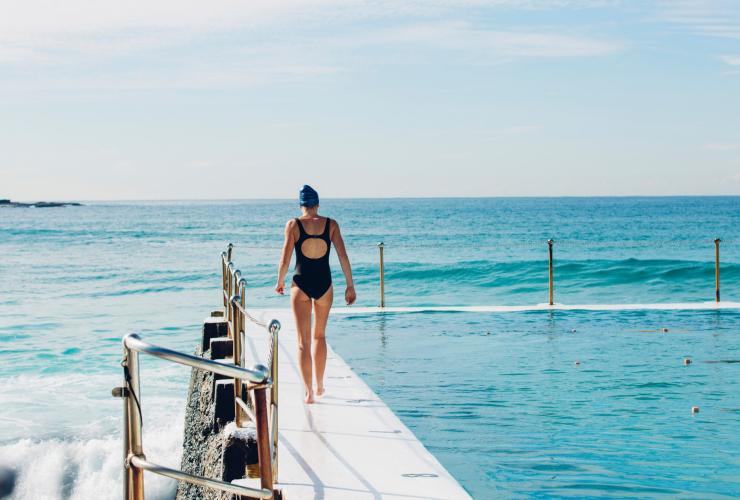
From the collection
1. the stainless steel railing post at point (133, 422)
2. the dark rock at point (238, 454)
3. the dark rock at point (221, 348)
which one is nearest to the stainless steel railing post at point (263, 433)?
the stainless steel railing post at point (133, 422)

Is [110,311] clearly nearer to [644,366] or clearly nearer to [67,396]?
[67,396]

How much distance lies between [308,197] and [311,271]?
60cm

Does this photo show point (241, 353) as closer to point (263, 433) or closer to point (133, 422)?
point (133, 422)

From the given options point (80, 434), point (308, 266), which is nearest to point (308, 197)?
point (308, 266)

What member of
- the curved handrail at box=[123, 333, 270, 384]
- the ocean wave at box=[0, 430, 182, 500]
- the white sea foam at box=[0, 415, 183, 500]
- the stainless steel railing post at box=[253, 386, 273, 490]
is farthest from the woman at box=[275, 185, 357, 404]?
the white sea foam at box=[0, 415, 183, 500]

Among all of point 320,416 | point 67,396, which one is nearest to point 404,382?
point 320,416

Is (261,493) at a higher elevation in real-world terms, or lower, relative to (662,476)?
higher

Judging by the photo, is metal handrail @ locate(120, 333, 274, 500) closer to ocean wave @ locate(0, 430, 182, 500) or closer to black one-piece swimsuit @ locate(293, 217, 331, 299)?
black one-piece swimsuit @ locate(293, 217, 331, 299)

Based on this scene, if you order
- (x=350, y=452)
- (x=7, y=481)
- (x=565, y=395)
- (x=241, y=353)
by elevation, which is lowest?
(x=7, y=481)

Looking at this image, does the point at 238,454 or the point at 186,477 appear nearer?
the point at 186,477

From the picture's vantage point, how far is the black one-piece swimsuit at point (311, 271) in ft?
22.3

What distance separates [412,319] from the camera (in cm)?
1336

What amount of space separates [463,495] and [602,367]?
5089 millimetres

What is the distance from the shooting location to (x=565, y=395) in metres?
8.12
